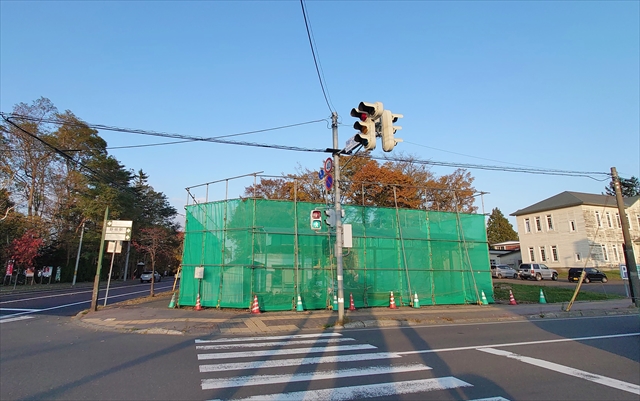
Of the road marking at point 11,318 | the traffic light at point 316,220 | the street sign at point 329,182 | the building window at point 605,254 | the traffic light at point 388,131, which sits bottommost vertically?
the road marking at point 11,318

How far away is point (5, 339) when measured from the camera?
31.1 feet

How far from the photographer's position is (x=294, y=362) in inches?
268

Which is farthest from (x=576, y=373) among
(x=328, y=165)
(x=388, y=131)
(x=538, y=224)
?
(x=538, y=224)

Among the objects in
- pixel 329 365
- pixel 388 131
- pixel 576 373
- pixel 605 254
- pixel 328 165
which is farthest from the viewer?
pixel 605 254

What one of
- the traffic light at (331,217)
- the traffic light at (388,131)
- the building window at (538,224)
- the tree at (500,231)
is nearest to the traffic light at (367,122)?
the traffic light at (388,131)

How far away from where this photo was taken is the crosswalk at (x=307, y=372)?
16.5 ft

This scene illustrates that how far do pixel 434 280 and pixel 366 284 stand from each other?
3.68m

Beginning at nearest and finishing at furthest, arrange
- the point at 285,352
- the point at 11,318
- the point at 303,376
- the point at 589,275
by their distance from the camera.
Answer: the point at 303,376 → the point at 285,352 → the point at 11,318 → the point at 589,275

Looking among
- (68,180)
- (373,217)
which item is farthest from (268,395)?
(68,180)

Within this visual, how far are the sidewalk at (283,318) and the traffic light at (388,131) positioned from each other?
5.85 metres

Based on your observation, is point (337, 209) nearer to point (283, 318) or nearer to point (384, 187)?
point (283, 318)

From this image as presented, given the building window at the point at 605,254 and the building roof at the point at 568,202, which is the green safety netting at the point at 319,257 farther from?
the building window at the point at 605,254

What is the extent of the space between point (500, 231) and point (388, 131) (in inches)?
3318

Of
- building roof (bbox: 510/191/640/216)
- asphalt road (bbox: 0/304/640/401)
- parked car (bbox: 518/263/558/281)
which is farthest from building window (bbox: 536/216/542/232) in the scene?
asphalt road (bbox: 0/304/640/401)
